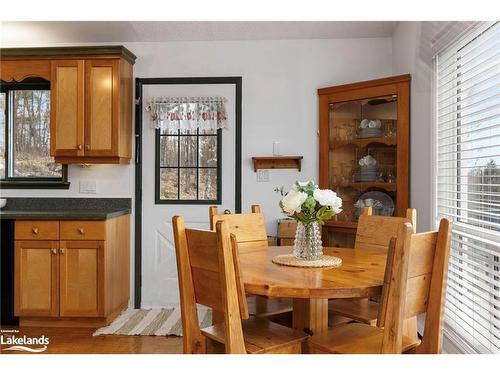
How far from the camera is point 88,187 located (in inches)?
166

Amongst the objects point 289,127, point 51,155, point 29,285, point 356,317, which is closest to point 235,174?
point 289,127

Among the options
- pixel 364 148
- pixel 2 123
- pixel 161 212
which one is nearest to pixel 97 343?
pixel 161 212

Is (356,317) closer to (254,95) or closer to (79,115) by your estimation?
(254,95)

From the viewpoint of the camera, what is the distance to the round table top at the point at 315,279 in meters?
1.71

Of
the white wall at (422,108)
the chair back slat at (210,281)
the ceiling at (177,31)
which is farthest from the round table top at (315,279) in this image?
the ceiling at (177,31)

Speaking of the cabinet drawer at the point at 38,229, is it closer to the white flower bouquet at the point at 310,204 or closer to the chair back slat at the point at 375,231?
the white flower bouquet at the point at 310,204

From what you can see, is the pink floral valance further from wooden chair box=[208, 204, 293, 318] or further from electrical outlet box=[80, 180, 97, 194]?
wooden chair box=[208, 204, 293, 318]

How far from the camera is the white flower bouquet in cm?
211

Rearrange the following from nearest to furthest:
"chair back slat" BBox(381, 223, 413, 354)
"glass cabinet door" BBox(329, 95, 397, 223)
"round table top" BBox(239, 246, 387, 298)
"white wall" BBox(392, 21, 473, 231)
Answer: "chair back slat" BBox(381, 223, 413, 354)
"round table top" BBox(239, 246, 387, 298)
"white wall" BBox(392, 21, 473, 231)
"glass cabinet door" BBox(329, 95, 397, 223)

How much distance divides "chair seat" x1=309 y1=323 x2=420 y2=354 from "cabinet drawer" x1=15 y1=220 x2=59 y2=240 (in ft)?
7.85

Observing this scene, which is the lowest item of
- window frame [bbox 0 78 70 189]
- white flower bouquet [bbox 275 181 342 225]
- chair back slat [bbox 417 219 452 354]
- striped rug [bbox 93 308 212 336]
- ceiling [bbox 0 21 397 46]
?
striped rug [bbox 93 308 212 336]

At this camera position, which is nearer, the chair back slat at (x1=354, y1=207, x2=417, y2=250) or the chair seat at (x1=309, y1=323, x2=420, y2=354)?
the chair seat at (x1=309, y1=323, x2=420, y2=354)

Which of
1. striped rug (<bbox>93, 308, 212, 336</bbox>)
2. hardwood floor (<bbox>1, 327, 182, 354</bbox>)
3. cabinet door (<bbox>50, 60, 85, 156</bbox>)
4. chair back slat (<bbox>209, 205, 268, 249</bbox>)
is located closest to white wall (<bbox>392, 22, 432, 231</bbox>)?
chair back slat (<bbox>209, 205, 268, 249</bbox>)

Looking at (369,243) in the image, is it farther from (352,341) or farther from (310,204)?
(352,341)
